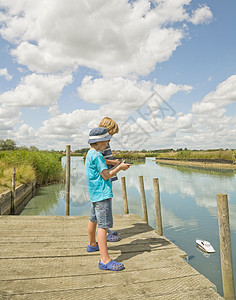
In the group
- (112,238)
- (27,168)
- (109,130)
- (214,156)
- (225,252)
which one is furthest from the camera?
(214,156)

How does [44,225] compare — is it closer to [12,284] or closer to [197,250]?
[12,284]

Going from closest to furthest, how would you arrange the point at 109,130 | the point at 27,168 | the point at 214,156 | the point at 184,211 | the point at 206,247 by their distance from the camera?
the point at 109,130, the point at 206,247, the point at 184,211, the point at 27,168, the point at 214,156

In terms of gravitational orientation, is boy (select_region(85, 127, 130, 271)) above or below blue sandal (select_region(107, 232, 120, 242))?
above

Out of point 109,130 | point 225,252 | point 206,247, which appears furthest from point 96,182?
point 206,247

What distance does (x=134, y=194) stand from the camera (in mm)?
11945

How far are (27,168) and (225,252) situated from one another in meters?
9.98

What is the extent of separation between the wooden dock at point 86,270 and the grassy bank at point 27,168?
4.61 metres

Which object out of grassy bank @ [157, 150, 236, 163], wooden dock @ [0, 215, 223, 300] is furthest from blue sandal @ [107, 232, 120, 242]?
grassy bank @ [157, 150, 236, 163]

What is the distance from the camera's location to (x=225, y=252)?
7.72ft

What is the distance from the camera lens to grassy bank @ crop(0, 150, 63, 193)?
8.54 meters

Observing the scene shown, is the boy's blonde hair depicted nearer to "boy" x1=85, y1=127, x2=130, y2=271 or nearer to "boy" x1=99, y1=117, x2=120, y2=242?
"boy" x1=99, y1=117, x2=120, y2=242

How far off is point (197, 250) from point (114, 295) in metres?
3.85

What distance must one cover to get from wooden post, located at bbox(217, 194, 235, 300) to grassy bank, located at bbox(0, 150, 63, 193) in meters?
6.44

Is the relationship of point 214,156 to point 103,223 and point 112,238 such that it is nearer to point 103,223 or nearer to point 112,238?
point 112,238
